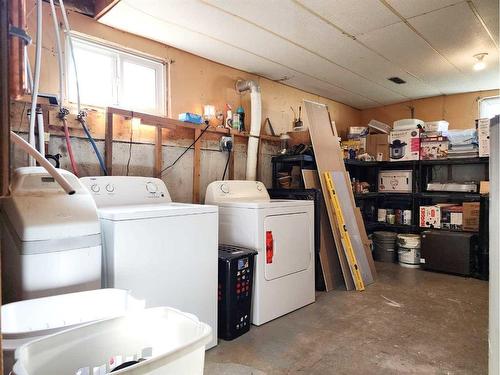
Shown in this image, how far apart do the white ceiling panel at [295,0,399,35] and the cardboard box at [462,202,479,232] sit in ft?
8.87

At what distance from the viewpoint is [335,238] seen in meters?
3.54

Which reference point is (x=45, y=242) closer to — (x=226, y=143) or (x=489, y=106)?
(x=226, y=143)

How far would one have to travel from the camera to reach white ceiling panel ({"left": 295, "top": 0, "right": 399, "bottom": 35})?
2.31m

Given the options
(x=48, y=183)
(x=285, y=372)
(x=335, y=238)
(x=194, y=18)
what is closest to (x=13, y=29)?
(x=48, y=183)

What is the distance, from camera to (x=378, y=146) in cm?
505

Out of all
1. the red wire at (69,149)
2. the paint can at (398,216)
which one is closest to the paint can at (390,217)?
the paint can at (398,216)

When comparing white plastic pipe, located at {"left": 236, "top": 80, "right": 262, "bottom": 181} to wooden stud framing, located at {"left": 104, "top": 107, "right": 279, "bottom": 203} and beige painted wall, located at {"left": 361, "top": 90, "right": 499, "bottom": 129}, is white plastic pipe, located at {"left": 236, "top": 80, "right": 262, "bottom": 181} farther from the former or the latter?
beige painted wall, located at {"left": 361, "top": 90, "right": 499, "bottom": 129}

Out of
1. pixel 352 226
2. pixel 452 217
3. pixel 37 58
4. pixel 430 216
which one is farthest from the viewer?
pixel 430 216

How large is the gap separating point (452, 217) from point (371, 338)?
2668 millimetres

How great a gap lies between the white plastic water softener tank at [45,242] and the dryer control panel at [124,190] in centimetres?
62

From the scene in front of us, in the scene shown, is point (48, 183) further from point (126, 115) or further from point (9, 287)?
point (126, 115)

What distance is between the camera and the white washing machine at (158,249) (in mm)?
1803

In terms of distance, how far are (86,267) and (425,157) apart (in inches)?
178

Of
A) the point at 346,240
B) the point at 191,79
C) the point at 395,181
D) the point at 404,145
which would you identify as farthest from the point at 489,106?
the point at 191,79
